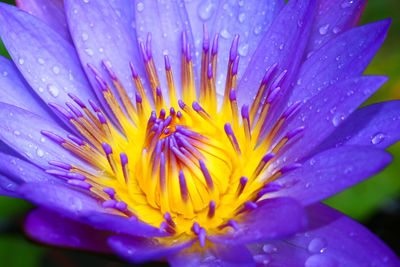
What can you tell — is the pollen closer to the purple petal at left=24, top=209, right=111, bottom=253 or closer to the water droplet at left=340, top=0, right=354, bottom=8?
the purple petal at left=24, top=209, right=111, bottom=253

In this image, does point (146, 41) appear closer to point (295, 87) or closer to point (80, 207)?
point (295, 87)

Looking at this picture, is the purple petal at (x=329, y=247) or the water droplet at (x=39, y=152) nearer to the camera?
the purple petal at (x=329, y=247)

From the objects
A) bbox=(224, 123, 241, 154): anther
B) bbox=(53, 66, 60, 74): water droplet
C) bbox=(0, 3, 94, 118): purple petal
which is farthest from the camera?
bbox=(53, 66, 60, 74): water droplet

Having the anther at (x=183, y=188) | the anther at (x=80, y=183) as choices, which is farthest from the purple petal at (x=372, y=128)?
the anther at (x=80, y=183)

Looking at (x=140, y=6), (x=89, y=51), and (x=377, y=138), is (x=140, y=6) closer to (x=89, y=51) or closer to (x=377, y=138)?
(x=89, y=51)

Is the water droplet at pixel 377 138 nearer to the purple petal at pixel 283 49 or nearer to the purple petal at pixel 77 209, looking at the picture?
the purple petal at pixel 283 49

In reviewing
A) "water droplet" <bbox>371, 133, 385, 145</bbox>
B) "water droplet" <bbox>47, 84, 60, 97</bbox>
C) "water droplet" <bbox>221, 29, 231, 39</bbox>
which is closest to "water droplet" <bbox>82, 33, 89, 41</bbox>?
"water droplet" <bbox>47, 84, 60, 97</bbox>

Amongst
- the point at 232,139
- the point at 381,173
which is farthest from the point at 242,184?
the point at 381,173
